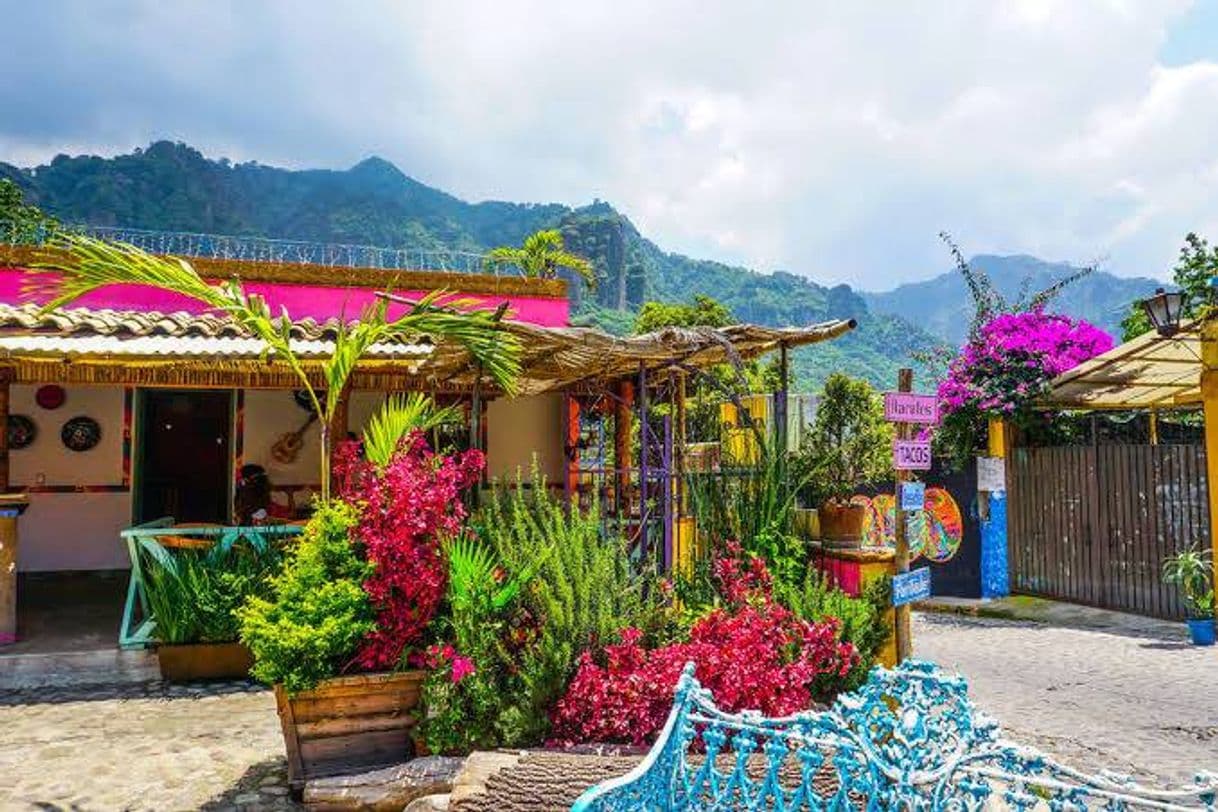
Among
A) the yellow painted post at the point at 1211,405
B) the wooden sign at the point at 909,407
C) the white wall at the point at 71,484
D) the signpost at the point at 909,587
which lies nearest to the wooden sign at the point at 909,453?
the wooden sign at the point at 909,407

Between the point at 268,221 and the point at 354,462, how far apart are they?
285 feet

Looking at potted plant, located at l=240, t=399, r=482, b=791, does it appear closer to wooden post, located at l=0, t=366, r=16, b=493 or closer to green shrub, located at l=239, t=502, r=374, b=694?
green shrub, located at l=239, t=502, r=374, b=694

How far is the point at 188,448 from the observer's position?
1131 centimetres

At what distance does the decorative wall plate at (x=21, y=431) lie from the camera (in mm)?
9750

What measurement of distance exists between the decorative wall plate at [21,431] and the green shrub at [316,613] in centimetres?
725

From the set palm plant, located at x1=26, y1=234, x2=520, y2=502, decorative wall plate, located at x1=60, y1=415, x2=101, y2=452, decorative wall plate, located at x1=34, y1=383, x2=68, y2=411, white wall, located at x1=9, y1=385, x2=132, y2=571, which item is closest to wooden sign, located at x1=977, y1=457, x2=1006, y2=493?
palm plant, located at x1=26, y1=234, x2=520, y2=502

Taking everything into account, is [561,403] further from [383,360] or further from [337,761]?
[337,761]

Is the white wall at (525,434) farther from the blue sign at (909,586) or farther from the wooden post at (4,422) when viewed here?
the blue sign at (909,586)

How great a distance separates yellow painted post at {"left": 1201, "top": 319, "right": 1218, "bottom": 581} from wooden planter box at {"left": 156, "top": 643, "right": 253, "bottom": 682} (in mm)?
8827

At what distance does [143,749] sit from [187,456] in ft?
23.7

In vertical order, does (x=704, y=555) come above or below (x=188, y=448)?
below

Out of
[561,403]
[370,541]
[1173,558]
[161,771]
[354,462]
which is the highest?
[561,403]

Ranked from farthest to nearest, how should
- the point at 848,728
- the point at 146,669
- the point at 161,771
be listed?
the point at 146,669 < the point at 161,771 < the point at 848,728

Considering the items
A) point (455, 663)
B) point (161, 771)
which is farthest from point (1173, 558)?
point (161, 771)
